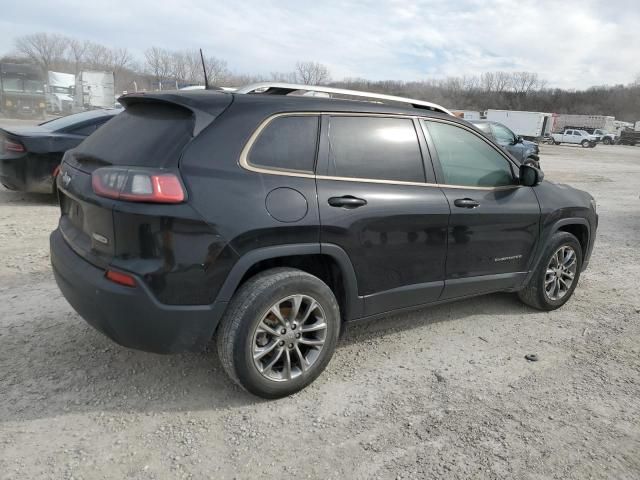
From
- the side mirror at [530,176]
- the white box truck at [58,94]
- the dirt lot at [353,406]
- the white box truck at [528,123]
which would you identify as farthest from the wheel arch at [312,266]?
the white box truck at [528,123]

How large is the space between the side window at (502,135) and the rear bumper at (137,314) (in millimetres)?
15129

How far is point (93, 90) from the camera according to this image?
113 feet

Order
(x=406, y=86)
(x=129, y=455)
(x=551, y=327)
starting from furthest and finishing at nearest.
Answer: (x=406, y=86)
(x=551, y=327)
(x=129, y=455)

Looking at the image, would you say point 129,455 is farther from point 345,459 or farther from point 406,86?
point 406,86

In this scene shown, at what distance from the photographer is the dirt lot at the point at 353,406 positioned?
2369 mm

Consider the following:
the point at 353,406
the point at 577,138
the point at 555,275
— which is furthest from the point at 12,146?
the point at 577,138

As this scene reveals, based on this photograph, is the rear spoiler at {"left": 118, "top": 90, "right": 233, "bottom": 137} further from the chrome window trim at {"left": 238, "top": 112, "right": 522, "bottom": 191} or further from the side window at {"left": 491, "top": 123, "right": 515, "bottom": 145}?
the side window at {"left": 491, "top": 123, "right": 515, "bottom": 145}

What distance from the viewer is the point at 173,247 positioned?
7.90 feet

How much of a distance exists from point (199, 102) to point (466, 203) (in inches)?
78.1

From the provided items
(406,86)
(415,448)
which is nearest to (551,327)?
(415,448)

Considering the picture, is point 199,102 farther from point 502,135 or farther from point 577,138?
point 577,138

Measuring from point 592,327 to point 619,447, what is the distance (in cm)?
171

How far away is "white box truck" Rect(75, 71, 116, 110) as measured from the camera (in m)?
34.3

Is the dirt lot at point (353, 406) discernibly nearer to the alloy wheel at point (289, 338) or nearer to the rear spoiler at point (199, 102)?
the alloy wheel at point (289, 338)
